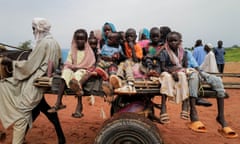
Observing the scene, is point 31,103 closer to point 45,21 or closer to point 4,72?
Result: point 4,72

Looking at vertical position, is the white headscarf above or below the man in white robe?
above

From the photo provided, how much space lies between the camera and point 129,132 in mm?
3691

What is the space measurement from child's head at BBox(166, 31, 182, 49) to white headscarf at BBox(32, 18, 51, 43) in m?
1.79

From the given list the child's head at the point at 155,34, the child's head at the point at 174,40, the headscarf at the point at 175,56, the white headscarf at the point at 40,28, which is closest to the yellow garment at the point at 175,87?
the headscarf at the point at 175,56

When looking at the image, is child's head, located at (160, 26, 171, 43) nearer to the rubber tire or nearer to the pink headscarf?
the pink headscarf

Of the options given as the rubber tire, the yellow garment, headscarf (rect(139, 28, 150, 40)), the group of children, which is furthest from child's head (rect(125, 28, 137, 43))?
the rubber tire

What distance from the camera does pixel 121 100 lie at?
14.7 feet

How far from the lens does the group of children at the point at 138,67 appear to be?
147 inches

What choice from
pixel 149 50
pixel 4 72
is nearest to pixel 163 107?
pixel 149 50

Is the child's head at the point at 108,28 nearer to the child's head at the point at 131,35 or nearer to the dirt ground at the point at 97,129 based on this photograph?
the child's head at the point at 131,35

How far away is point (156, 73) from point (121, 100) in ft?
2.46

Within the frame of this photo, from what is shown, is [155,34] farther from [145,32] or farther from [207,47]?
[207,47]

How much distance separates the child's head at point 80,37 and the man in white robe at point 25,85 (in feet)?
1.16

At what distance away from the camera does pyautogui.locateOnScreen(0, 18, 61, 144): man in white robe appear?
14.1 feet
